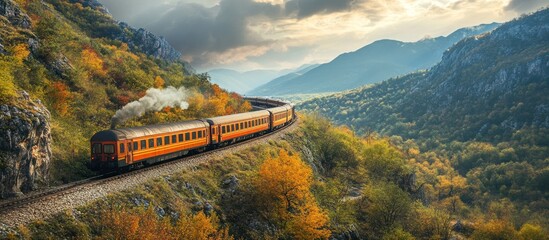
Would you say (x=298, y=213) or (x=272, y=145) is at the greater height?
(x=272, y=145)

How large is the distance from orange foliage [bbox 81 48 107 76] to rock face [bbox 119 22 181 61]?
55.5m

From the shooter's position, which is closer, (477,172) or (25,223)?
(25,223)

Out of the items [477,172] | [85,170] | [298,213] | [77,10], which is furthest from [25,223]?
[477,172]

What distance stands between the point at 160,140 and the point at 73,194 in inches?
413

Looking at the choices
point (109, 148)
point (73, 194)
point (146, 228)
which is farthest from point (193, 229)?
point (109, 148)

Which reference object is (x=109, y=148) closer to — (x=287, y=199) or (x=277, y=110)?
(x=287, y=199)

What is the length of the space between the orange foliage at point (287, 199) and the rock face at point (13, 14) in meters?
36.2

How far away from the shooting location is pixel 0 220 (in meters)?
20.5

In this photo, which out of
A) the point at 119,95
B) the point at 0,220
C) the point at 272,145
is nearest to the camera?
the point at 0,220

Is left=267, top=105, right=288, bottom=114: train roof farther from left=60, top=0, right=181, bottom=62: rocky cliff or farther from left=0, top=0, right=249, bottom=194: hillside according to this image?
left=60, top=0, right=181, bottom=62: rocky cliff

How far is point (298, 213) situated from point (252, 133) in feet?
65.2

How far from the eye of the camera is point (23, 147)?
85.6 ft

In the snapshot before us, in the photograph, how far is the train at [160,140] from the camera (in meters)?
30.4

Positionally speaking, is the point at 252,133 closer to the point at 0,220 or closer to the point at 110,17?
the point at 0,220
